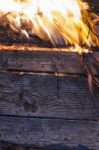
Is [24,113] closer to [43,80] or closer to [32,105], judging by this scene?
[32,105]

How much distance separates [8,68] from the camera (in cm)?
279

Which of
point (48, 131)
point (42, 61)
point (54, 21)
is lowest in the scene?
point (48, 131)

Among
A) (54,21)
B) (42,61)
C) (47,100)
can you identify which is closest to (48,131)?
(47,100)

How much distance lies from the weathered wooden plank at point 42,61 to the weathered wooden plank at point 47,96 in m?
0.05

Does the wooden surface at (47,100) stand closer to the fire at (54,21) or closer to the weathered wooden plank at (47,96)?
the weathered wooden plank at (47,96)

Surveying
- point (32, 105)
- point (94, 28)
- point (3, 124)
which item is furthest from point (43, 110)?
point (94, 28)

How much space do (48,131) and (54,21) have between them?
2.45 ft

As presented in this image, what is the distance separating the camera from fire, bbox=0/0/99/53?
2.79 meters

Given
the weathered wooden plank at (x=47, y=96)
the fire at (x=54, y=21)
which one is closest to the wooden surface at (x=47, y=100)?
the weathered wooden plank at (x=47, y=96)

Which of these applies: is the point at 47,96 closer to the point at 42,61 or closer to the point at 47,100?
the point at 47,100

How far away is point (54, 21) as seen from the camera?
281 cm

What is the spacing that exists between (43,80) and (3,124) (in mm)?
426

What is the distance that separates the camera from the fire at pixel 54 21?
2.79 metres

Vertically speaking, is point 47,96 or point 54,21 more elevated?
point 54,21
